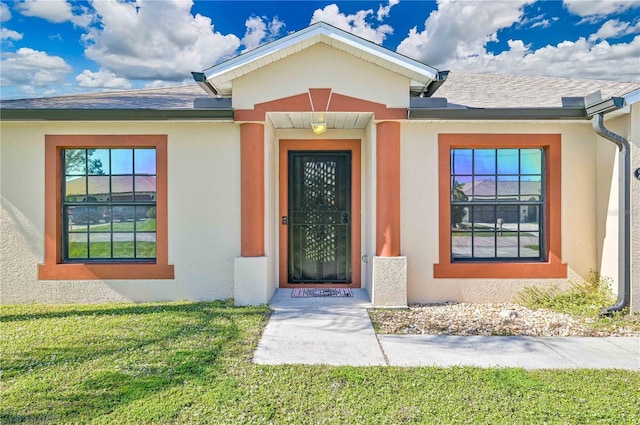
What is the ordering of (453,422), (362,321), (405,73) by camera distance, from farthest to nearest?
1. (405,73)
2. (362,321)
3. (453,422)

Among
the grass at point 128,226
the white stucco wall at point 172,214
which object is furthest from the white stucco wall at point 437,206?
the grass at point 128,226

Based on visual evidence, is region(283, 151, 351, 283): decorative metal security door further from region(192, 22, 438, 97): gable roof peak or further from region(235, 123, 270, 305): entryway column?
region(192, 22, 438, 97): gable roof peak

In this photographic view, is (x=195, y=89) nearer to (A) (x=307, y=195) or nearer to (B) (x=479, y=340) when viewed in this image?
(A) (x=307, y=195)

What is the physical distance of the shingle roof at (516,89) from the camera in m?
5.97

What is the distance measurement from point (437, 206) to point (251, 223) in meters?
3.18

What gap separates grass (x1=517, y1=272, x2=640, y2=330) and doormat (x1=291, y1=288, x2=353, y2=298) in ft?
9.85

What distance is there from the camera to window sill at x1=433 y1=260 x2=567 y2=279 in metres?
5.90

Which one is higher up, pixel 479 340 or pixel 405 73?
pixel 405 73

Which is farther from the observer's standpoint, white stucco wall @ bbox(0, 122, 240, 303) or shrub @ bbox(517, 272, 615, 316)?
white stucco wall @ bbox(0, 122, 240, 303)

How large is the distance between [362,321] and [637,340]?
345cm

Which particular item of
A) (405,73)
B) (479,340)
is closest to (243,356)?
(479,340)

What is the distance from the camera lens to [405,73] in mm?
5562

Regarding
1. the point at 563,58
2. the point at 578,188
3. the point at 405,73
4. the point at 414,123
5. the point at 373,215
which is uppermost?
the point at 563,58

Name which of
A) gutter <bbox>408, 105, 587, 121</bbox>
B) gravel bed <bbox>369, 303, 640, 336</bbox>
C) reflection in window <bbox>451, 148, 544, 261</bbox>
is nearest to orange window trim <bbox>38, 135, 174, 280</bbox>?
gravel bed <bbox>369, 303, 640, 336</bbox>
